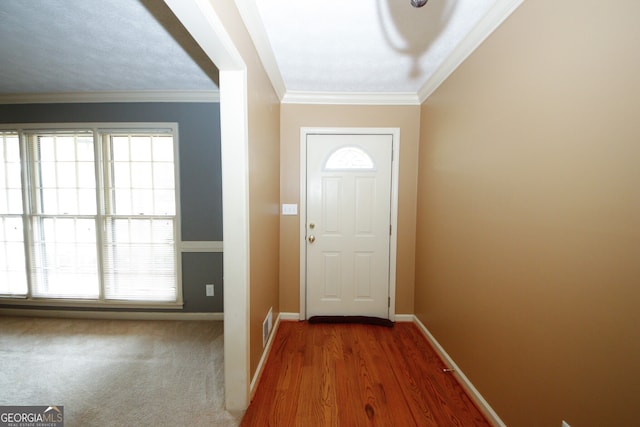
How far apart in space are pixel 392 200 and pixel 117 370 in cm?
290

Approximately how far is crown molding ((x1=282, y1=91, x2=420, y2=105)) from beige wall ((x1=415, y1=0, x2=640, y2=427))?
0.70 metres

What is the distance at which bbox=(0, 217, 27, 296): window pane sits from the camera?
2.55 metres

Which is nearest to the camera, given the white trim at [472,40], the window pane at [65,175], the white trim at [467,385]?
the white trim at [472,40]

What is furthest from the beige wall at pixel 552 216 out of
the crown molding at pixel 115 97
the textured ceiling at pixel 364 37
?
the crown molding at pixel 115 97

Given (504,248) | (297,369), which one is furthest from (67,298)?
(504,248)

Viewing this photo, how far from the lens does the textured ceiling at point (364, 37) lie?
4.24 ft

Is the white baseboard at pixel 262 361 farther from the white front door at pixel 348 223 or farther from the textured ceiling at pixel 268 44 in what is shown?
the textured ceiling at pixel 268 44

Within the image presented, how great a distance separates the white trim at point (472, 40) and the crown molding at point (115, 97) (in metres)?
2.16

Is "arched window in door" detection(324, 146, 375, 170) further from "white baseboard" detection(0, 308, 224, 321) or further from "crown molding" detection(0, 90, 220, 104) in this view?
"white baseboard" detection(0, 308, 224, 321)

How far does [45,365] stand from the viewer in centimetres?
183

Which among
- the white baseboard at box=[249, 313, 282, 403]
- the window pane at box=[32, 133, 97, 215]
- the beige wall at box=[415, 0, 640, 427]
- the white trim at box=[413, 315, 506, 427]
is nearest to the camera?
the beige wall at box=[415, 0, 640, 427]

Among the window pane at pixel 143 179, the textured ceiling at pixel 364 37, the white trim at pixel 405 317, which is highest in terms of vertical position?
the textured ceiling at pixel 364 37

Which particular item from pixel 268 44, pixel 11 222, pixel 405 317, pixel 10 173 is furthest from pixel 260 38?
pixel 11 222

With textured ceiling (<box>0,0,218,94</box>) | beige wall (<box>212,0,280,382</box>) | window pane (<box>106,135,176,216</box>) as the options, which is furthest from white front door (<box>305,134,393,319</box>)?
window pane (<box>106,135,176,216</box>)
